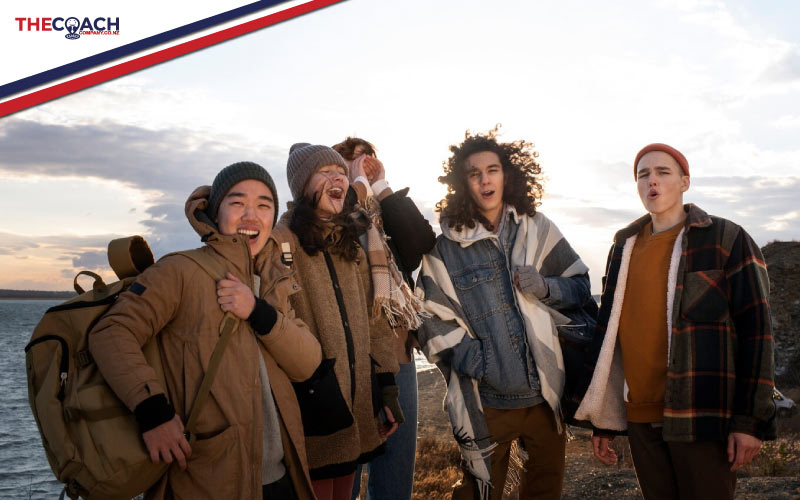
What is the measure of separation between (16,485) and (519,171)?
2000 cm

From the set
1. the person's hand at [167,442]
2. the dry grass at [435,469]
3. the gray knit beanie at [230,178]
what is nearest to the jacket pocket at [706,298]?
the gray knit beanie at [230,178]

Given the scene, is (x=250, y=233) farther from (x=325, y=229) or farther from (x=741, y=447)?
(x=741, y=447)

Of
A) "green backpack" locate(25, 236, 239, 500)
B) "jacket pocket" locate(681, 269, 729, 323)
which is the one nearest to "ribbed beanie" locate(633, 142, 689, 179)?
"jacket pocket" locate(681, 269, 729, 323)

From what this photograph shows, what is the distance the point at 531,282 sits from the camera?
3.73 meters

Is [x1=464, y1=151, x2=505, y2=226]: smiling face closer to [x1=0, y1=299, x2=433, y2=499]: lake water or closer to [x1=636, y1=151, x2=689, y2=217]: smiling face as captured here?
[x1=636, y1=151, x2=689, y2=217]: smiling face

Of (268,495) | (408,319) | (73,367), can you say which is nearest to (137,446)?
(73,367)

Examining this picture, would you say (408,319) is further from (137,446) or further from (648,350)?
(137,446)

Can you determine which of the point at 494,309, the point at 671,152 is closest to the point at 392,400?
the point at 494,309

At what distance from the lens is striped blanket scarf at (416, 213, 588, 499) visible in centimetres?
376

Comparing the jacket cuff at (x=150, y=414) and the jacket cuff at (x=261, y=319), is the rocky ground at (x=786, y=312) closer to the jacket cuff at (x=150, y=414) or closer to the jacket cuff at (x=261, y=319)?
the jacket cuff at (x=261, y=319)

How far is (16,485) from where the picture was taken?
1773 centimetres

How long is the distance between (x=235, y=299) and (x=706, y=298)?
2.46 meters

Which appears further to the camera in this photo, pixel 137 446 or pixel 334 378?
pixel 334 378

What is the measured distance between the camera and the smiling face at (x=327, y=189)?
331 centimetres
